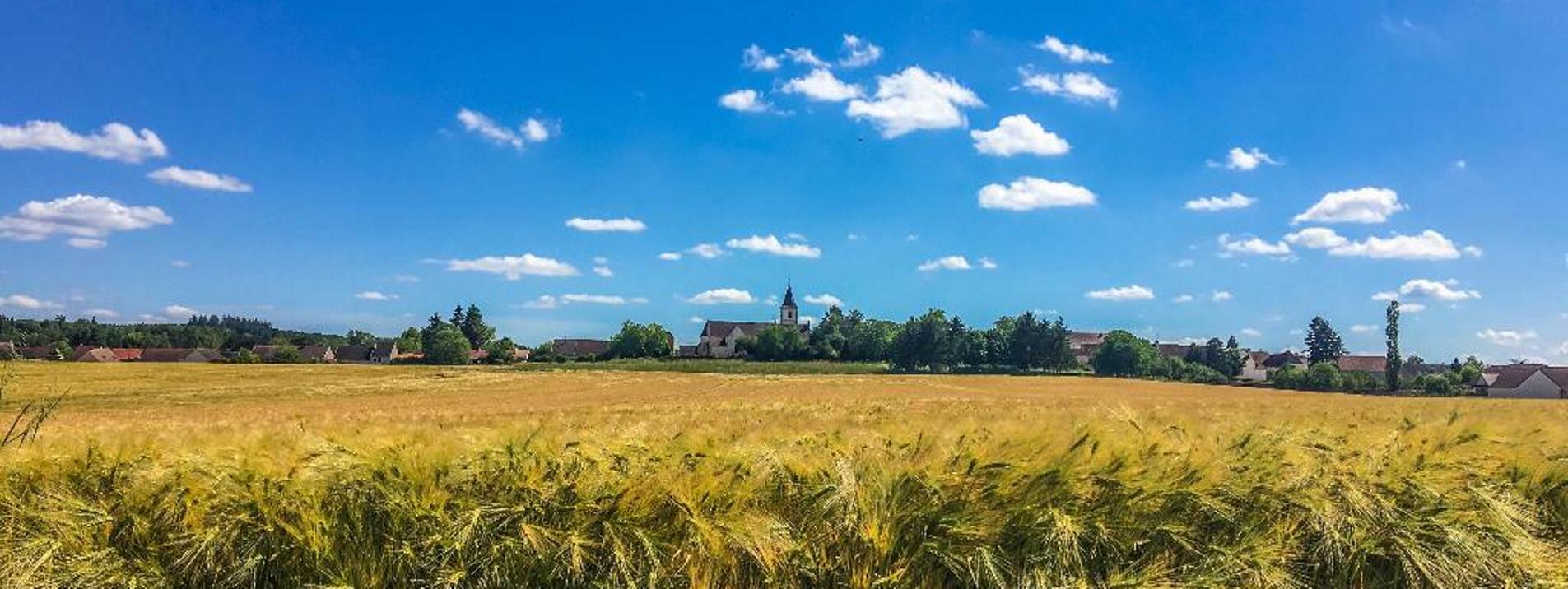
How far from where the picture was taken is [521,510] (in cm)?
402

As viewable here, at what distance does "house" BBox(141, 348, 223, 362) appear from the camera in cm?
13912

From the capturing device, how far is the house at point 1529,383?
80938mm

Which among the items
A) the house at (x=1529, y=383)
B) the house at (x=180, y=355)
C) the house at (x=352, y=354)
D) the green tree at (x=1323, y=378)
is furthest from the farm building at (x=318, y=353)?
the house at (x=1529, y=383)

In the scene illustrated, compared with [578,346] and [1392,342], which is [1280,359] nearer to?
[1392,342]

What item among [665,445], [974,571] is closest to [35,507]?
[665,445]

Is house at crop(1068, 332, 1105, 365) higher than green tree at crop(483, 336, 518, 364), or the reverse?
house at crop(1068, 332, 1105, 365)

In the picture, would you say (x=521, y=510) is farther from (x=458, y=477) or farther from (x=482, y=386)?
(x=482, y=386)

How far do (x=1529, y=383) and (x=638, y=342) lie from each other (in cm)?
10629

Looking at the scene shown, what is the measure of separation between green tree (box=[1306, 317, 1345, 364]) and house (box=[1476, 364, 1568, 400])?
4998cm

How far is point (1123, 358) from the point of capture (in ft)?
360

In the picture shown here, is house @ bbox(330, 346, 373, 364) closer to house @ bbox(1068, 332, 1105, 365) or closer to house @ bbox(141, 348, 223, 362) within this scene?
house @ bbox(141, 348, 223, 362)

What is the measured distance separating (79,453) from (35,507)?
0.60 metres

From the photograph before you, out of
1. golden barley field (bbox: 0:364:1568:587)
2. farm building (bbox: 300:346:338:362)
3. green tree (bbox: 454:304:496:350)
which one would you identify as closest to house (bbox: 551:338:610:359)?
green tree (bbox: 454:304:496:350)

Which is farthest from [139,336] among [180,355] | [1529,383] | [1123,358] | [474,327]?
[1529,383]
